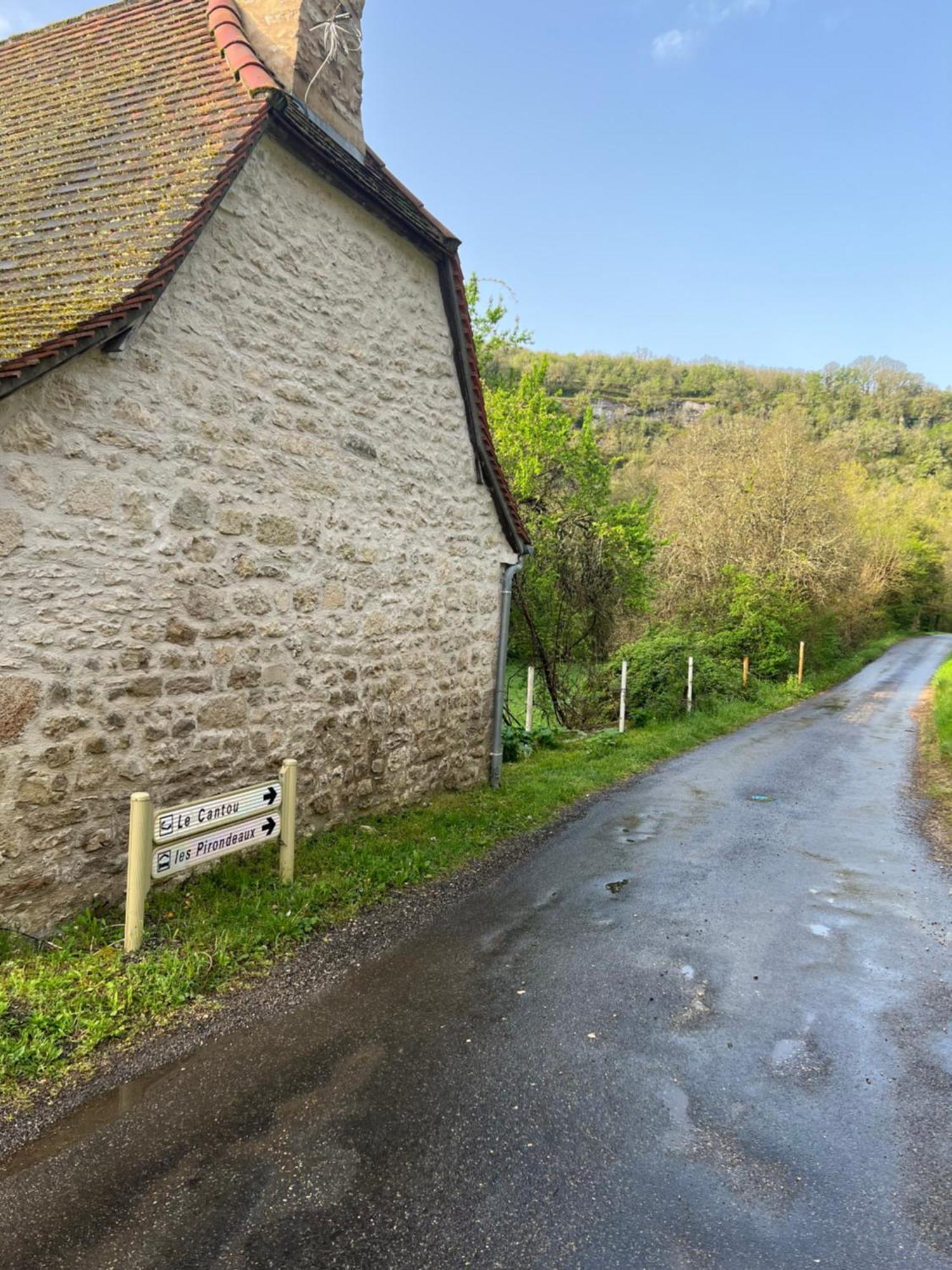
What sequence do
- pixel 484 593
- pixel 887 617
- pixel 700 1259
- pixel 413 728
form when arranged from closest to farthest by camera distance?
pixel 700 1259
pixel 413 728
pixel 484 593
pixel 887 617

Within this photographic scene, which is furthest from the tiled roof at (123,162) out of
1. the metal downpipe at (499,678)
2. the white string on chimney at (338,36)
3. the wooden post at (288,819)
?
the metal downpipe at (499,678)

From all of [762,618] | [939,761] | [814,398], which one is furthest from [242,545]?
[814,398]

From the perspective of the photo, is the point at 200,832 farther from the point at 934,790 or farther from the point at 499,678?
the point at 934,790

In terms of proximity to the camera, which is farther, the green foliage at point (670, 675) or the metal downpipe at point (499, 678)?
the green foliage at point (670, 675)

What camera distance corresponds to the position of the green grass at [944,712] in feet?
42.2

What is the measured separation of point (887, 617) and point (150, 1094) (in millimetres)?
49267

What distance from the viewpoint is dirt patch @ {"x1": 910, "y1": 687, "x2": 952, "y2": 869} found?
787 cm

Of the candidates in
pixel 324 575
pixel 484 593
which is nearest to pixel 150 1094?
pixel 324 575

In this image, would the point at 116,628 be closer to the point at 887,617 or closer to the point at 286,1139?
the point at 286,1139

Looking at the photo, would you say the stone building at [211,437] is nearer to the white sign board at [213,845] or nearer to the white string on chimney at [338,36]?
the white string on chimney at [338,36]

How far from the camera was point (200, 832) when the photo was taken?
14.7ft

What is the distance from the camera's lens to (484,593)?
28.2ft

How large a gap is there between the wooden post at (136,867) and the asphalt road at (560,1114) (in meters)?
0.93

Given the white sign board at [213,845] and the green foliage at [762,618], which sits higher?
the green foliage at [762,618]
